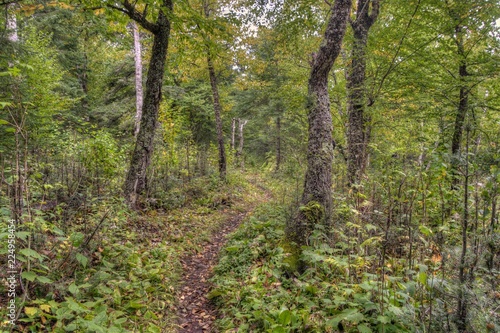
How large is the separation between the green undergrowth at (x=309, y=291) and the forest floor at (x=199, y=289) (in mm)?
240

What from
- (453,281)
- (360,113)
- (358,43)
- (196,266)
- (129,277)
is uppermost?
(358,43)

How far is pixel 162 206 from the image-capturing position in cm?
850

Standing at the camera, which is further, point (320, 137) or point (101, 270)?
point (320, 137)

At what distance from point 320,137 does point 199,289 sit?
3.87 m

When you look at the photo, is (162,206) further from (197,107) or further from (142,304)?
(197,107)

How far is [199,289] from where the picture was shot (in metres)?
5.26

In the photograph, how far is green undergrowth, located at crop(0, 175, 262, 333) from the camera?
9.96 feet

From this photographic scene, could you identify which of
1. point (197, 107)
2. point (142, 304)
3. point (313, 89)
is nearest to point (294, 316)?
point (142, 304)

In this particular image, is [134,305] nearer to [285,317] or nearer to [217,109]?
[285,317]

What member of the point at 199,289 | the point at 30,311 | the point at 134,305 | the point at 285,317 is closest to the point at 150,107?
the point at 199,289

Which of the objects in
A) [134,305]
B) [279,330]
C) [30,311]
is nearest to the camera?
[30,311]

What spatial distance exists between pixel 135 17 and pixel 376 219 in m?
6.67

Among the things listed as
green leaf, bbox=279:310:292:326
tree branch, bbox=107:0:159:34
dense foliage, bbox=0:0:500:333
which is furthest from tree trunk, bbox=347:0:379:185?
tree branch, bbox=107:0:159:34

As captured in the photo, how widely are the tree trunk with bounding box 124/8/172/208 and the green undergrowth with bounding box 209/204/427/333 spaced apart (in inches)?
119
